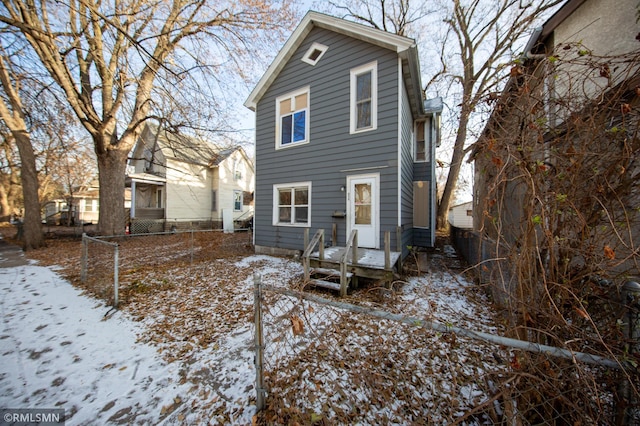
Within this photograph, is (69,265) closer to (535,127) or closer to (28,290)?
(28,290)

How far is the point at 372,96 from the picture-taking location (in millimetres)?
6500

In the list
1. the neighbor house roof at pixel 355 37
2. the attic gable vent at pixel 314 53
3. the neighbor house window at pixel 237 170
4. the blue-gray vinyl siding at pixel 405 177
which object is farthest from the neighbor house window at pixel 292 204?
the neighbor house window at pixel 237 170

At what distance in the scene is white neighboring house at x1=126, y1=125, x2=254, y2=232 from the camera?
14.8 meters

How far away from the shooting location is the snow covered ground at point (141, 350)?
2193 millimetres

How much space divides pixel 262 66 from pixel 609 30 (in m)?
9.67

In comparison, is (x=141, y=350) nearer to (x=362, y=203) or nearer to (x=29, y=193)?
(x=362, y=203)

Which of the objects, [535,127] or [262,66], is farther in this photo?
[262,66]

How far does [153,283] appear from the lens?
17.8ft

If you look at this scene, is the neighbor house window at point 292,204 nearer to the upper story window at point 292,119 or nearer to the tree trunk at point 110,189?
the upper story window at point 292,119

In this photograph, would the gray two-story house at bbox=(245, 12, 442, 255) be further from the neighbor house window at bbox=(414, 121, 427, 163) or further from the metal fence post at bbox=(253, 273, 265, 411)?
the metal fence post at bbox=(253, 273, 265, 411)

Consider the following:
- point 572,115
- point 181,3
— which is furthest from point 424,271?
point 181,3

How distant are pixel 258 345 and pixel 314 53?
848 centimetres

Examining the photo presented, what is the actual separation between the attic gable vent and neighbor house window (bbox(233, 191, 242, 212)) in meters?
13.3

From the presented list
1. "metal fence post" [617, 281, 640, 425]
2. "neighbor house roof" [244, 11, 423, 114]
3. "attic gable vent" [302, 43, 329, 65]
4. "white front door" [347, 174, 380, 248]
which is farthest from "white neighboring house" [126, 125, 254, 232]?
"metal fence post" [617, 281, 640, 425]
